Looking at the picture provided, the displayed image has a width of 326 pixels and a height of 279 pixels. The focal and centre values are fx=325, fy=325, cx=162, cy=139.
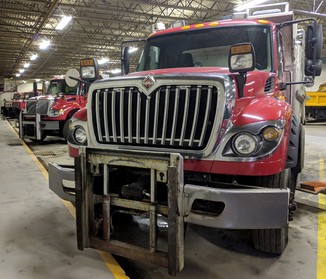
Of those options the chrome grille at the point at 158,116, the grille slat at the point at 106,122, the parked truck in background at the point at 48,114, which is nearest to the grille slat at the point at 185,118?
the chrome grille at the point at 158,116

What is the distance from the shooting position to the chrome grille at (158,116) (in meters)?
2.49

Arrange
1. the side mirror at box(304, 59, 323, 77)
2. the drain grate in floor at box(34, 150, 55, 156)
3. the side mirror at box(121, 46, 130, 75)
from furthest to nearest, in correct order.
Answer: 1. the drain grate in floor at box(34, 150, 55, 156)
2. the side mirror at box(121, 46, 130, 75)
3. the side mirror at box(304, 59, 323, 77)

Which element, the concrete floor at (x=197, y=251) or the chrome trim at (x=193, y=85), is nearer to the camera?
the chrome trim at (x=193, y=85)

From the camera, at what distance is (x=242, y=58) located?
2.63m

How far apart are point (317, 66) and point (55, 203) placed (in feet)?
12.3

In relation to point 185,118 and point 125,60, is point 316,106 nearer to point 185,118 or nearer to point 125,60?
point 125,60

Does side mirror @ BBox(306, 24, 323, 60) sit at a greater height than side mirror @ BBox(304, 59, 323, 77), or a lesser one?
greater

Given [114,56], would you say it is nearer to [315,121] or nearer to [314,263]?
[315,121]

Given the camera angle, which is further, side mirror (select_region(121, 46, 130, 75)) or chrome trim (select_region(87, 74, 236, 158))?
side mirror (select_region(121, 46, 130, 75))

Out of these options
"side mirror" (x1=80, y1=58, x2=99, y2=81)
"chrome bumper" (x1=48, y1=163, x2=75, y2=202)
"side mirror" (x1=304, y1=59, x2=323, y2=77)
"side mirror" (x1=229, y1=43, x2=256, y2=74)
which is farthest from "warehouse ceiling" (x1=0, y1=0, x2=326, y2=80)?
"chrome bumper" (x1=48, y1=163, x2=75, y2=202)

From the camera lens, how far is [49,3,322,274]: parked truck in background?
2295 millimetres

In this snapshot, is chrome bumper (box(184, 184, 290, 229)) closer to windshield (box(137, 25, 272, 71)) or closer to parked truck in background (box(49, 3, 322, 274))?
parked truck in background (box(49, 3, 322, 274))

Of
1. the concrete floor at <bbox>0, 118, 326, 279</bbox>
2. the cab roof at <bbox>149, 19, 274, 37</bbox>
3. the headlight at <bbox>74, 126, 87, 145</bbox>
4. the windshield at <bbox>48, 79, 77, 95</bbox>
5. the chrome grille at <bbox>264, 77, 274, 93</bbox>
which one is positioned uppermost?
the cab roof at <bbox>149, 19, 274, 37</bbox>

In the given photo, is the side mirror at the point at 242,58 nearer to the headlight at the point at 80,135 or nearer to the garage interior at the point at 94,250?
the headlight at the point at 80,135
